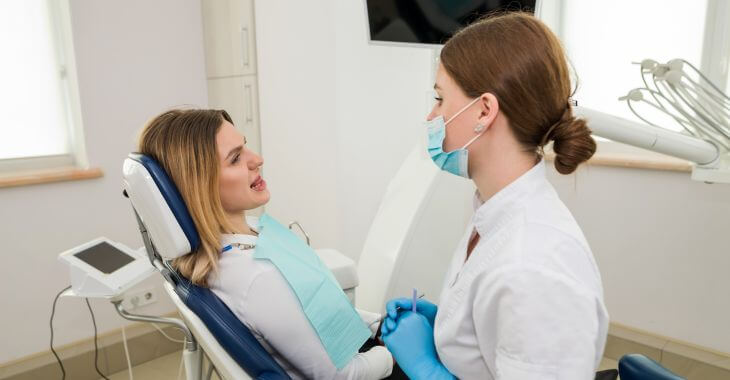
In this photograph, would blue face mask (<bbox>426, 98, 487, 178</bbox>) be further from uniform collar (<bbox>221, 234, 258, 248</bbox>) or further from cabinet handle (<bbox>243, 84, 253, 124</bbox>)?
cabinet handle (<bbox>243, 84, 253, 124</bbox>)

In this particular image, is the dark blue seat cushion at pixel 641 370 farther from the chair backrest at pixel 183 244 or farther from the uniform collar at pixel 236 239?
the uniform collar at pixel 236 239

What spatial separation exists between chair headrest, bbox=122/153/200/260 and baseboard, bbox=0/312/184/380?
1.64m

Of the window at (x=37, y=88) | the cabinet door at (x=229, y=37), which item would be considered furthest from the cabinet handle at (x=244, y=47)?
the window at (x=37, y=88)

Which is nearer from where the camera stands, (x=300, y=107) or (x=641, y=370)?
(x=641, y=370)

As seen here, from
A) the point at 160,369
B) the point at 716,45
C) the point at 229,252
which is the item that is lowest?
the point at 160,369

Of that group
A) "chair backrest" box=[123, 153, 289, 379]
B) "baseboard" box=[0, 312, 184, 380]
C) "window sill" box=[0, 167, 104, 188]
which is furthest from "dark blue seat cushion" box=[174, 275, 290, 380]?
"baseboard" box=[0, 312, 184, 380]

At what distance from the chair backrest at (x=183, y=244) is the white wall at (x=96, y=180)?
1.47m

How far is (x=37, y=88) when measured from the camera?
2289 mm

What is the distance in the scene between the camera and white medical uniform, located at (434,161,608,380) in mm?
716

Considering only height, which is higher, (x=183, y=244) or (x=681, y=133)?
(x=681, y=133)

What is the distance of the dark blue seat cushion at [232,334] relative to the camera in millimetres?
988

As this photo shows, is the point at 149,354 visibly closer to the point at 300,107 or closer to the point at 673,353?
the point at 300,107

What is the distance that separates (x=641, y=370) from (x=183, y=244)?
1.01m

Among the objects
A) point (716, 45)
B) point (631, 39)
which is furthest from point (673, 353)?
point (631, 39)
